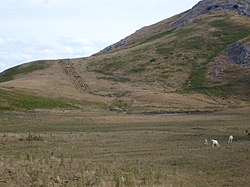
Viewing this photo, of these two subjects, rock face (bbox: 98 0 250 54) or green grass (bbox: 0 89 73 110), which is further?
rock face (bbox: 98 0 250 54)

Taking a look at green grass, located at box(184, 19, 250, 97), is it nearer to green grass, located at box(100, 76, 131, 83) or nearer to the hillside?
the hillside

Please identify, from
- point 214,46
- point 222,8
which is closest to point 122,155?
point 214,46

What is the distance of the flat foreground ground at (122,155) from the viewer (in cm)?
2408

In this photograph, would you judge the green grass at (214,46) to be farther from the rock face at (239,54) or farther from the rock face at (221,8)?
the rock face at (221,8)

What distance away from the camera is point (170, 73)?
132m

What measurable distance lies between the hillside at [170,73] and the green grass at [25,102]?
9434 millimetres

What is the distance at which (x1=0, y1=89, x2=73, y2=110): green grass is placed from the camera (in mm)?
81375

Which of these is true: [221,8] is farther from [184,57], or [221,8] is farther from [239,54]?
[239,54]

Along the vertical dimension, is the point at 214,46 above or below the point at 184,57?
above

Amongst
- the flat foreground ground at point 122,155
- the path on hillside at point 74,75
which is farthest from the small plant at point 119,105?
the flat foreground ground at point 122,155

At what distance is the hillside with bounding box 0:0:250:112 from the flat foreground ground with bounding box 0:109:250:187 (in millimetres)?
35394

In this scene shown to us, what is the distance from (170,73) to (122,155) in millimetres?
99580

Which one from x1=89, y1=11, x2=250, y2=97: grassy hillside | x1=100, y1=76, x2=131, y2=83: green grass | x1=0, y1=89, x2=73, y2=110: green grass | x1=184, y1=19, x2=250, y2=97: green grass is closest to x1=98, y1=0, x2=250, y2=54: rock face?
x1=89, y1=11, x2=250, y2=97: grassy hillside

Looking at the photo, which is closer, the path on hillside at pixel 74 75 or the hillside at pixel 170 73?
the hillside at pixel 170 73
